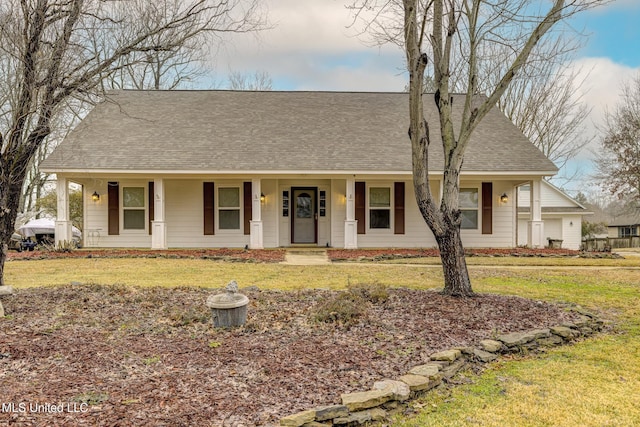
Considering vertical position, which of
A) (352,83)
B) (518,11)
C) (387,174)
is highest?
(352,83)

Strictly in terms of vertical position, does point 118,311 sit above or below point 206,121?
below

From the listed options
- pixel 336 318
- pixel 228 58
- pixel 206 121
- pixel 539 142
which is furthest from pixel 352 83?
pixel 336 318

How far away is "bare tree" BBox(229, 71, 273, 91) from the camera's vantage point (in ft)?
94.4

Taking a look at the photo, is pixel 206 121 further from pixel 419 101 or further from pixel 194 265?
pixel 419 101

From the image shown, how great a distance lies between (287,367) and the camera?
3.51m

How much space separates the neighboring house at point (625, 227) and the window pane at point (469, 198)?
31.8 m

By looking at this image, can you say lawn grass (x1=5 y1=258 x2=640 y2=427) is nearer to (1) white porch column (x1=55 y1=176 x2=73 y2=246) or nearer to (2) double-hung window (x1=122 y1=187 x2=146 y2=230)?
(1) white porch column (x1=55 y1=176 x2=73 y2=246)

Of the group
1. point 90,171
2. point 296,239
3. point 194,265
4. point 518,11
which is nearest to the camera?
point 518,11

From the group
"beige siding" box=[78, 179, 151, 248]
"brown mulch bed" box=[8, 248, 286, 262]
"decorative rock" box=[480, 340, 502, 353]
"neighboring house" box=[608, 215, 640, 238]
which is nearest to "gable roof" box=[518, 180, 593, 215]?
"brown mulch bed" box=[8, 248, 286, 262]

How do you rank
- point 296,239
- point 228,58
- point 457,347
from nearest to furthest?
point 457,347 < point 228,58 < point 296,239

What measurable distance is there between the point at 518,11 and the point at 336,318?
16.4 ft

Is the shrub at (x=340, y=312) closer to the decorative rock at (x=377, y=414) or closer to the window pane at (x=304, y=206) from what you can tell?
the decorative rock at (x=377, y=414)

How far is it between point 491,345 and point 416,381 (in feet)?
4.24

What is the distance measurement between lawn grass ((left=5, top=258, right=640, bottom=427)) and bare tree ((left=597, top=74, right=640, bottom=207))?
13530mm
